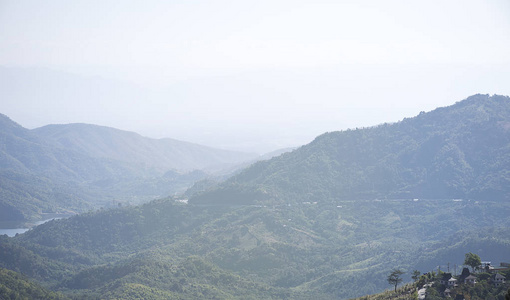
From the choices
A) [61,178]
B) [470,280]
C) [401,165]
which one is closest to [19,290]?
[470,280]

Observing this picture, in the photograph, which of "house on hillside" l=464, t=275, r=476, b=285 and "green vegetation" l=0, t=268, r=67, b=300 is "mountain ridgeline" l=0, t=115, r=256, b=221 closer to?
"green vegetation" l=0, t=268, r=67, b=300

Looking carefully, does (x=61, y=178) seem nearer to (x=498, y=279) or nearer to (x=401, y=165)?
(x=401, y=165)

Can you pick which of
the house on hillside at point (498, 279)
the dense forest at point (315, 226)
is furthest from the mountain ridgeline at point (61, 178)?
the house on hillside at point (498, 279)

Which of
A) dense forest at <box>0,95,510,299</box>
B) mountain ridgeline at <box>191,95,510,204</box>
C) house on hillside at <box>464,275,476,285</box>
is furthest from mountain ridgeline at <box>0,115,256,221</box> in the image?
house on hillside at <box>464,275,476,285</box>

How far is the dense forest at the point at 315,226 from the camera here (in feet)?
214

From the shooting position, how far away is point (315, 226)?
90188 mm

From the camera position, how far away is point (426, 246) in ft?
253

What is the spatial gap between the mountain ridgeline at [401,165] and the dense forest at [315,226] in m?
0.27

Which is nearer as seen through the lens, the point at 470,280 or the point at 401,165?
the point at 470,280

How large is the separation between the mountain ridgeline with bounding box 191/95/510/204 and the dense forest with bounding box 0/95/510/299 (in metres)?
0.27

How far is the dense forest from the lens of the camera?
6519cm

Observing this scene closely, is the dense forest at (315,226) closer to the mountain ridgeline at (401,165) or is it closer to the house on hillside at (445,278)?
the mountain ridgeline at (401,165)

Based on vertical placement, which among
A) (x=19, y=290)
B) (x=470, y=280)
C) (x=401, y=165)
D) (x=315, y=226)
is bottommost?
(x=315, y=226)

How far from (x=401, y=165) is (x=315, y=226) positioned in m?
29.1
